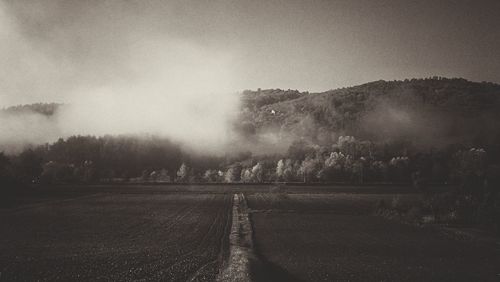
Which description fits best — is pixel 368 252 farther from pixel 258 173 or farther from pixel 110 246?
pixel 258 173

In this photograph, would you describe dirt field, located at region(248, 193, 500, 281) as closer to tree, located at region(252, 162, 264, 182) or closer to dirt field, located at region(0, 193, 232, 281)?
dirt field, located at region(0, 193, 232, 281)

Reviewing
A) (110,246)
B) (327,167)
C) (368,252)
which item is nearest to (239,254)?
(368,252)

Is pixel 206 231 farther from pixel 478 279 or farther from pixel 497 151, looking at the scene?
pixel 497 151

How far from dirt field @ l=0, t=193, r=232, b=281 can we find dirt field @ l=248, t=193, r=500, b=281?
17.2 ft

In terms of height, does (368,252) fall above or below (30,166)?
below

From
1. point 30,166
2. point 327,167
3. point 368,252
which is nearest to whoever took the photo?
point 368,252

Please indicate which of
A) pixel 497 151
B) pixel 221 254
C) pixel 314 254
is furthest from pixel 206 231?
pixel 497 151

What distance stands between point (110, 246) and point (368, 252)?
21.2 meters

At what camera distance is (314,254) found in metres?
29.9

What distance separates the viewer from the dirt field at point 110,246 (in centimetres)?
2341

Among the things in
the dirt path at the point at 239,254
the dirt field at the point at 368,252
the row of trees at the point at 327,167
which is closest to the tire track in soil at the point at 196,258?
the dirt path at the point at 239,254

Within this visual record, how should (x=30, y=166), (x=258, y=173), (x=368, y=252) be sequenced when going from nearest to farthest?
(x=368, y=252) → (x=30, y=166) → (x=258, y=173)

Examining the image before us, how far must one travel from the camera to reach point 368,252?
31062 mm

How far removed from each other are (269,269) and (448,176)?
436 ft
